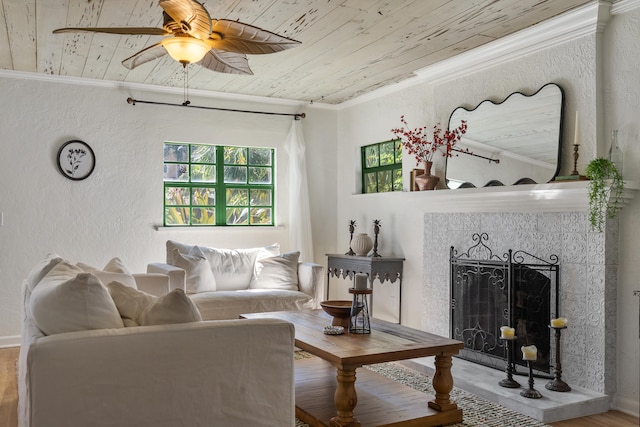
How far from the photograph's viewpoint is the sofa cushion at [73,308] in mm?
2115

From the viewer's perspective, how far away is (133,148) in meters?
5.59

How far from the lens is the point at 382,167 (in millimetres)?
5945

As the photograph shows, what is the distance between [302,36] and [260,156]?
7.50ft

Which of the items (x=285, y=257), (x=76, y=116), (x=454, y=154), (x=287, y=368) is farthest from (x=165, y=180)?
(x=287, y=368)

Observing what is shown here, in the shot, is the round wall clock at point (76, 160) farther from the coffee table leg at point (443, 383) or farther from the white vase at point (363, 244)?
the coffee table leg at point (443, 383)

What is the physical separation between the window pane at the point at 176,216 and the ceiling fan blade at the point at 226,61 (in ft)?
8.23

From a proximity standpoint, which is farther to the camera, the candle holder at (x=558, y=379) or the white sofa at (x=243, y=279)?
the white sofa at (x=243, y=279)

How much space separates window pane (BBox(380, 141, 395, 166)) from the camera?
5.80 meters

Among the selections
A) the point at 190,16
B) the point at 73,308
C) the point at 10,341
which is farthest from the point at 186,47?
the point at 10,341

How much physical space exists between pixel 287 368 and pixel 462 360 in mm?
2305

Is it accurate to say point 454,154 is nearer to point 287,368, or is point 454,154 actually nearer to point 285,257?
point 285,257

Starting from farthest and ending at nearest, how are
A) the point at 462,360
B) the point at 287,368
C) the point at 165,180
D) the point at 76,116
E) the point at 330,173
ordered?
1. the point at 330,173
2. the point at 165,180
3. the point at 76,116
4. the point at 462,360
5. the point at 287,368

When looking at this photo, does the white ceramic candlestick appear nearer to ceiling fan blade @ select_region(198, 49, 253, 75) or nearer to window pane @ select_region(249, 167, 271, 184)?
ceiling fan blade @ select_region(198, 49, 253, 75)

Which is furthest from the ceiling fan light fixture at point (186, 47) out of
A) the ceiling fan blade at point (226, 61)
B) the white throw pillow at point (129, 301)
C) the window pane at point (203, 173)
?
the window pane at point (203, 173)
